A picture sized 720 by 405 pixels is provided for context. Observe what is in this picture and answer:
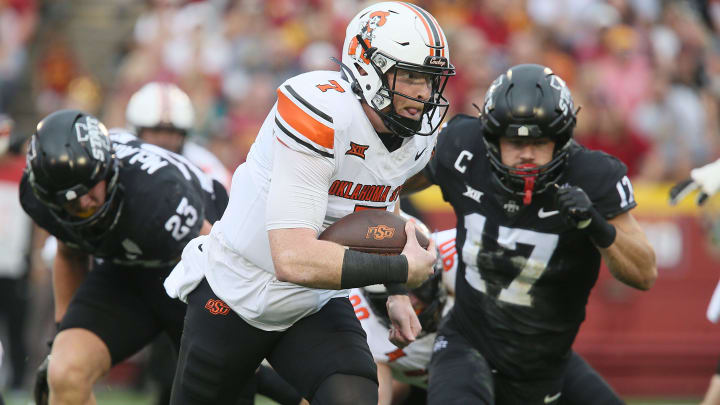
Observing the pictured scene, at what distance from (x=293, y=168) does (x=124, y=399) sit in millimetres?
5070

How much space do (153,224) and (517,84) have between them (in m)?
1.82

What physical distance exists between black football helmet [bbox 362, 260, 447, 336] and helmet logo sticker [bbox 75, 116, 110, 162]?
1.39 meters

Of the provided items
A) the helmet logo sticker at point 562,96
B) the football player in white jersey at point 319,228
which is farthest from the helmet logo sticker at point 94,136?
the helmet logo sticker at point 562,96

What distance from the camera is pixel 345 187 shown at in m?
3.80

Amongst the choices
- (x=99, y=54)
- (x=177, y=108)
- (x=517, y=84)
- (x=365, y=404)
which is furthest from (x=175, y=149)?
(x=99, y=54)

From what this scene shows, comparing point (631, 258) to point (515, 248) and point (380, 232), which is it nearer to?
point (515, 248)

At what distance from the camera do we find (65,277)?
5352mm

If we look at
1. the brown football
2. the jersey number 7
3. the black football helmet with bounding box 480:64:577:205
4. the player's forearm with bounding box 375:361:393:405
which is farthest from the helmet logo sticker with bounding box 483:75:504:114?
the player's forearm with bounding box 375:361:393:405

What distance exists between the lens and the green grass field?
7.89 m

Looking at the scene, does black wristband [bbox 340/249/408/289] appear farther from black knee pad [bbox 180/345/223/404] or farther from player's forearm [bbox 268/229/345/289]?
black knee pad [bbox 180/345/223/404]

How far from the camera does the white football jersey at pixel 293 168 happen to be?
11.8ft

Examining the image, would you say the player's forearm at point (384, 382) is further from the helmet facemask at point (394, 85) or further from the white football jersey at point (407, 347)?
the helmet facemask at point (394, 85)

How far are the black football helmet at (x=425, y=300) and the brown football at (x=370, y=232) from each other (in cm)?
107

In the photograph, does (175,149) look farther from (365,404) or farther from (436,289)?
(365,404)
